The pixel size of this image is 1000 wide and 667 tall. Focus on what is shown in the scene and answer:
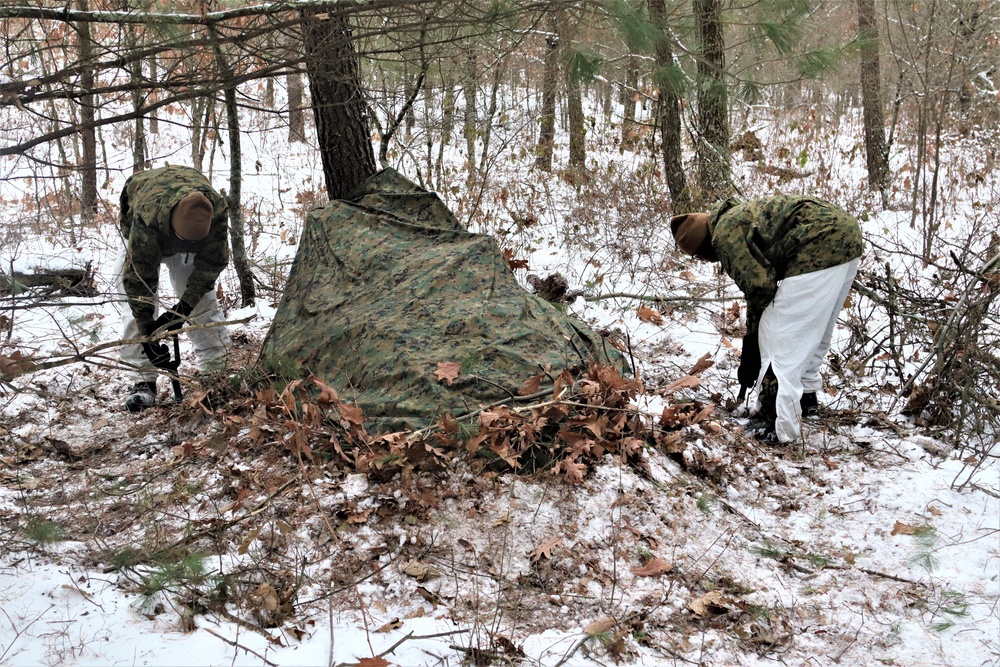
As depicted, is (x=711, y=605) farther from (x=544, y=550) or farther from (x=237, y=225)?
(x=237, y=225)

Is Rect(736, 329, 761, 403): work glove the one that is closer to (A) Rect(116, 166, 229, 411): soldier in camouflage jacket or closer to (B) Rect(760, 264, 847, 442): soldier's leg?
(B) Rect(760, 264, 847, 442): soldier's leg

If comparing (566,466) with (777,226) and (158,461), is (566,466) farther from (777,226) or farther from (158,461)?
(158,461)

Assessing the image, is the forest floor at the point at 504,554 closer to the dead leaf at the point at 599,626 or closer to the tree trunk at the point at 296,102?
the dead leaf at the point at 599,626

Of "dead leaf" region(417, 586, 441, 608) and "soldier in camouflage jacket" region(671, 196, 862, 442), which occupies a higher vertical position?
"soldier in camouflage jacket" region(671, 196, 862, 442)

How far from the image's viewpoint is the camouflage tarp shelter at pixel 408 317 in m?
3.79

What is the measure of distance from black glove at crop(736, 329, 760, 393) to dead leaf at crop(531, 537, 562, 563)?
200 cm

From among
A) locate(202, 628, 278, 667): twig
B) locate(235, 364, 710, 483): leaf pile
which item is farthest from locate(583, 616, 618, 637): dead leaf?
locate(202, 628, 278, 667): twig

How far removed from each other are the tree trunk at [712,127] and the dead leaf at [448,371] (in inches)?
172

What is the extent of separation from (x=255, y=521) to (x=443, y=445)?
900 millimetres

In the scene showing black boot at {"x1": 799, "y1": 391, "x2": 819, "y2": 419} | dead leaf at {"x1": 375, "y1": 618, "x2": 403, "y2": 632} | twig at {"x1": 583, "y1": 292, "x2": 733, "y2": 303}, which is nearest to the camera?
dead leaf at {"x1": 375, "y1": 618, "x2": 403, "y2": 632}

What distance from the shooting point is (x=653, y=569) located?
2.95 m

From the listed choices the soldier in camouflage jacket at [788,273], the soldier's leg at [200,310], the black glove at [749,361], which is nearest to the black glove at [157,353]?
the soldier's leg at [200,310]

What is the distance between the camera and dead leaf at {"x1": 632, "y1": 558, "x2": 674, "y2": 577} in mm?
2947

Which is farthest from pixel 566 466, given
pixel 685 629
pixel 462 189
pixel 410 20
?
pixel 462 189
